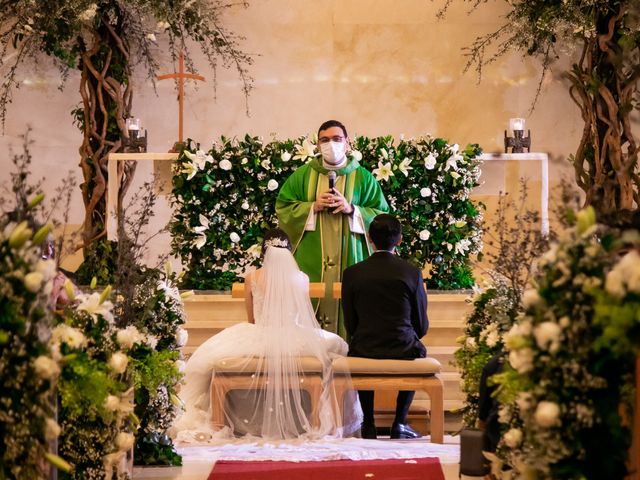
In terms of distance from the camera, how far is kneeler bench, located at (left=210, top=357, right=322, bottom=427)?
8.37 m

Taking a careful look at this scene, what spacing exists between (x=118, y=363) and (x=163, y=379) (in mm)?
1187

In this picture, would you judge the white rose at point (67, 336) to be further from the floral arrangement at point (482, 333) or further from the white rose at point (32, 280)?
the floral arrangement at point (482, 333)

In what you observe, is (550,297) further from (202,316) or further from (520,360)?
(202,316)

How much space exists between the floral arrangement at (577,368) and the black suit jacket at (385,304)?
156 inches

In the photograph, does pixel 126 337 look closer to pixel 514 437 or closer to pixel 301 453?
pixel 514 437

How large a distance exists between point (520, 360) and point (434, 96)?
10622mm

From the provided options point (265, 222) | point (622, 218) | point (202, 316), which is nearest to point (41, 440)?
point (622, 218)

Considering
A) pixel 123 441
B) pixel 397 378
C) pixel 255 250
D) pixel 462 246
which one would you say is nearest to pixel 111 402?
pixel 123 441

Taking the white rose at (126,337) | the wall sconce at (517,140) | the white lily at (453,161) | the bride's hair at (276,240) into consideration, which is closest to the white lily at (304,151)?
the white lily at (453,161)

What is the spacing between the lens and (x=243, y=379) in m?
8.44

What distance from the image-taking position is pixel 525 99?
14.7 metres

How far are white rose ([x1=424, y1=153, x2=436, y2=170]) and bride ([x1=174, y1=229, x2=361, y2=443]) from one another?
252 cm

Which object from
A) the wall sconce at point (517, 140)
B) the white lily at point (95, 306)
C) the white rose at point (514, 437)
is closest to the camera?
the white rose at point (514, 437)

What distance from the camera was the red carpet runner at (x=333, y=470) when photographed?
6625 mm
